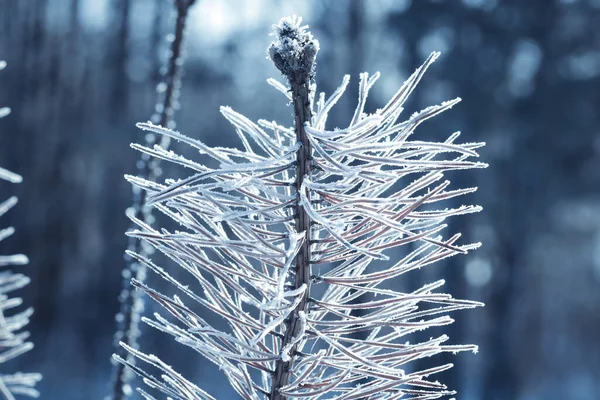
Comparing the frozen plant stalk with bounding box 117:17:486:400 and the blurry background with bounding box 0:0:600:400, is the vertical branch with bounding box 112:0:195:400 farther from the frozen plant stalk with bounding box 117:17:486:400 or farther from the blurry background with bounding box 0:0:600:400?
the blurry background with bounding box 0:0:600:400

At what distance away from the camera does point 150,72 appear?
21.1ft

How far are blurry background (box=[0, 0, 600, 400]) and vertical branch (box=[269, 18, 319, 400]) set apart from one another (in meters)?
4.61

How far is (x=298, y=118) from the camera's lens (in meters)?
0.36

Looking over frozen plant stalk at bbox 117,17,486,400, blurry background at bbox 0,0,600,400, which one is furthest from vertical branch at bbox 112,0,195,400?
blurry background at bbox 0,0,600,400

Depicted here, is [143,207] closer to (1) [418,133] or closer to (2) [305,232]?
(2) [305,232]

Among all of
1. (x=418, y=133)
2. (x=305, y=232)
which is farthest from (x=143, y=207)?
(x=418, y=133)

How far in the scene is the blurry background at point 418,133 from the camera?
5.61 meters

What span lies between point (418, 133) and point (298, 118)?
5208 millimetres

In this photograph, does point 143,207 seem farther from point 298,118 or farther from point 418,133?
point 418,133

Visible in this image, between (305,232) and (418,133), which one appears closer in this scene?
(305,232)

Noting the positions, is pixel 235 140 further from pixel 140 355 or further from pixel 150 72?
pixel 140 355

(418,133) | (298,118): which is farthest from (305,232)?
(418,133)

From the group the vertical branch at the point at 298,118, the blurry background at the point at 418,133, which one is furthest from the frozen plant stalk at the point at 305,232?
the blurry background at the point at 418,133

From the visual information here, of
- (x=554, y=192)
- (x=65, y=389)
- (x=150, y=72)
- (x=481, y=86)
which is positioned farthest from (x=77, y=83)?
(x=554, y=192)
